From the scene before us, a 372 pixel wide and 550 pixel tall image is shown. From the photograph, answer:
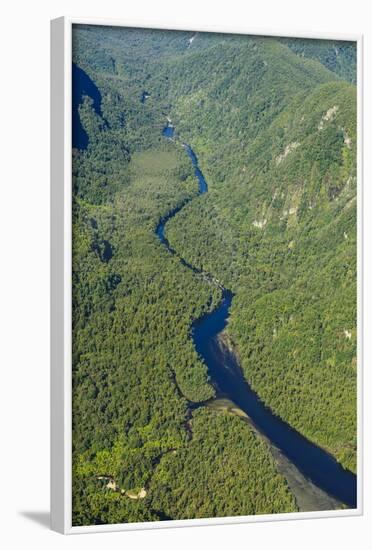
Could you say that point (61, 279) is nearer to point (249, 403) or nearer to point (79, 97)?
point (79, 97)

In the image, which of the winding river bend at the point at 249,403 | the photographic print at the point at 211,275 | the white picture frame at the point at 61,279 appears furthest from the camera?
the winding river bend at the point at 249,403

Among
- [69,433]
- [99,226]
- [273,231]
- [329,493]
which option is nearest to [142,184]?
[99,226]

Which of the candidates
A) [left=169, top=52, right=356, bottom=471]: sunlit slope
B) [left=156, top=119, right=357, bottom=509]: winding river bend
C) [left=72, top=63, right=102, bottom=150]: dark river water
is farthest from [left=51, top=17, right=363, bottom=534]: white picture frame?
[left=169, top=52, right=356, bottom=471]: sunlit slope

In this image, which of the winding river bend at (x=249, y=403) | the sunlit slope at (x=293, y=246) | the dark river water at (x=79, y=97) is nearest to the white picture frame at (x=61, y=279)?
the dark river water at (x=79, y=97)

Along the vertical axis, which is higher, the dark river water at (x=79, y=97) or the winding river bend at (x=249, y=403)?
the dark river water at (x=79, y=97)

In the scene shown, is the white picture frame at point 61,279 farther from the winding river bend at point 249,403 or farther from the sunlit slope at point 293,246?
the sunlit slope at point 293,246

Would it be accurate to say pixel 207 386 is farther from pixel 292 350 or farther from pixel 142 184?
pixel 142 184

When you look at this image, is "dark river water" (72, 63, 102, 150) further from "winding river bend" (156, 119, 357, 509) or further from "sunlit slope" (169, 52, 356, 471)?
"sunlit slope" (169, 52, 356, 471)
